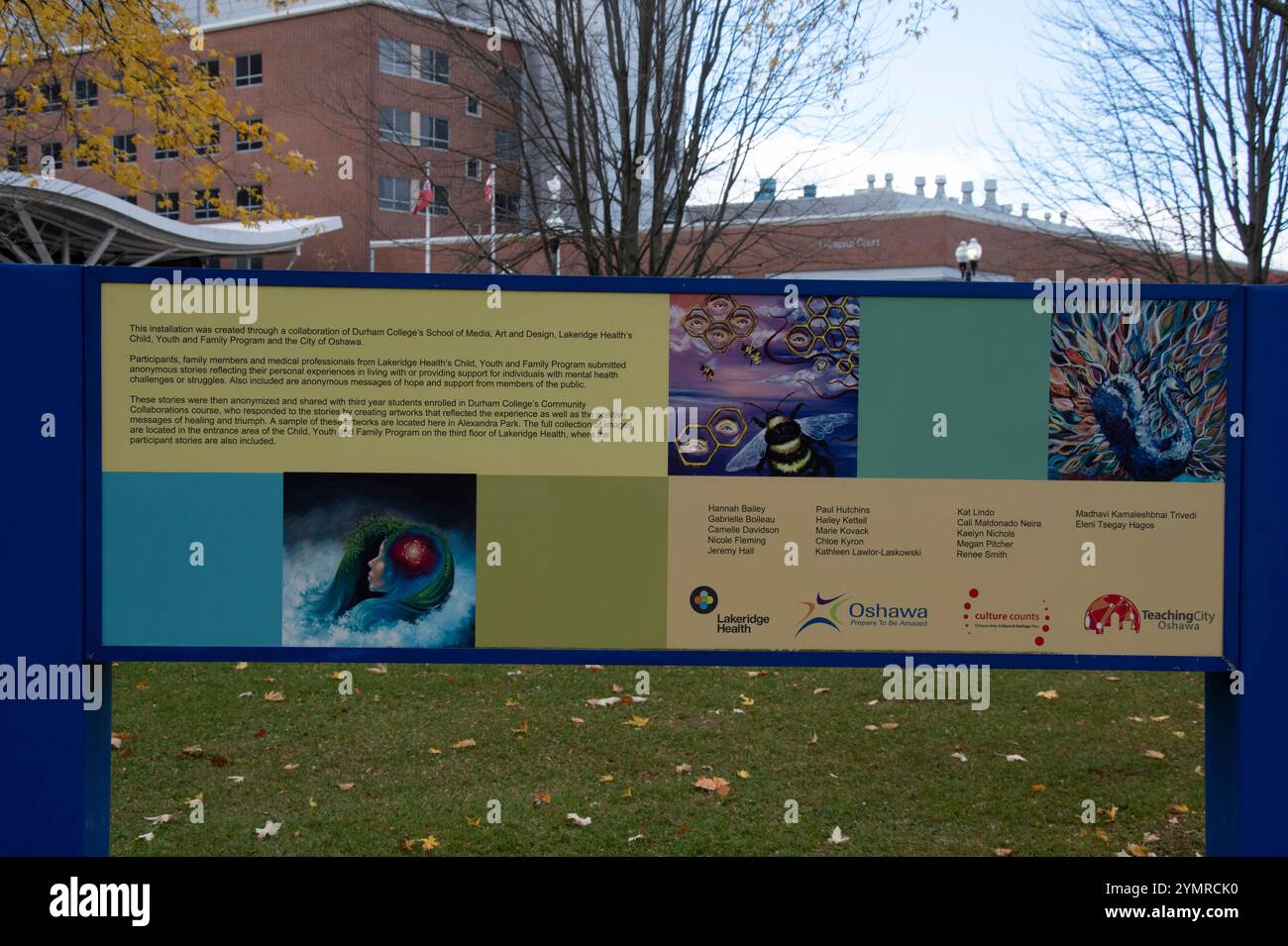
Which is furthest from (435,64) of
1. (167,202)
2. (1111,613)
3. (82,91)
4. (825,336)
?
(82,91)

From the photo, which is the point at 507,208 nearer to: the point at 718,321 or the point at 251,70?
the point at 718,321

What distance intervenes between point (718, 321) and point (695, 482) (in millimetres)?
578

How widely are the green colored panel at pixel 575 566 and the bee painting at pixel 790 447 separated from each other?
0.33 metres

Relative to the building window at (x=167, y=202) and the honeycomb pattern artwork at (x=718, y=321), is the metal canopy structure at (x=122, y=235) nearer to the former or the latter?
the building window at (x=167, y=202)

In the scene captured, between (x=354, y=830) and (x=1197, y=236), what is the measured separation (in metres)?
11.4

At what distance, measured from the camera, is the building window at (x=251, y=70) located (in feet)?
194

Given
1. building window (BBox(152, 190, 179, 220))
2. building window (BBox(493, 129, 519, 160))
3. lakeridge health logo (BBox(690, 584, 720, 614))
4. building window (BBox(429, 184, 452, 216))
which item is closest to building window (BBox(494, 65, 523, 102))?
building window (BBox(493, 129, 519, 160))

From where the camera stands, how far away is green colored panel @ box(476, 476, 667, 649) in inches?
171

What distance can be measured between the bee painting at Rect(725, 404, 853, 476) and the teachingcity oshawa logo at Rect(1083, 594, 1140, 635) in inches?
40.6

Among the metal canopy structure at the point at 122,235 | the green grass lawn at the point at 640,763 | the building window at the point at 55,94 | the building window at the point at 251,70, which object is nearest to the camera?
the green grass lawn at the point at 640,763

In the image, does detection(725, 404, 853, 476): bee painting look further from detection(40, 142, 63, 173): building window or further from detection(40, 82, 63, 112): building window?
detection(40, 82, 63, 112): building window

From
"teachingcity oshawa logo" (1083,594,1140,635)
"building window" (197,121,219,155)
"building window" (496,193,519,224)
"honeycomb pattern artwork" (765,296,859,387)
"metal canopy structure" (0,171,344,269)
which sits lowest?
"teachingcity oshawa logo" (1083,594,1140,635)

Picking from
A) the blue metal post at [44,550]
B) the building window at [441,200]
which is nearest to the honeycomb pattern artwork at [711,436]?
the blue metal post at [44,550]

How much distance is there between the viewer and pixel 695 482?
4.37 m
